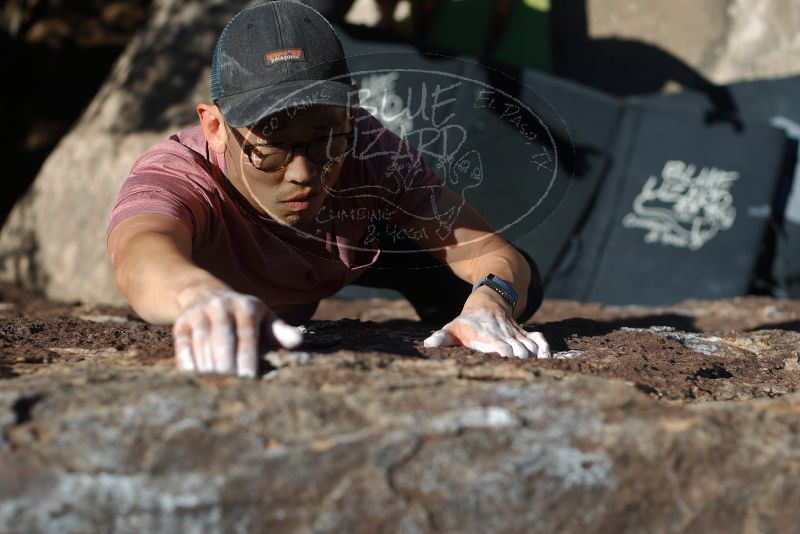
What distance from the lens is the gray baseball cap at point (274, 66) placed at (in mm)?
2029

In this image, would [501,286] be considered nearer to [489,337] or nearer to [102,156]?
[489,337]

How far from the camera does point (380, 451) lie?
4.85ft

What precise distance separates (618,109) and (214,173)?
284 cm

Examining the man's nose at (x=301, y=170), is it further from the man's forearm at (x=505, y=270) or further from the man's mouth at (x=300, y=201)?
the man's forearm at (x=505, y=270)

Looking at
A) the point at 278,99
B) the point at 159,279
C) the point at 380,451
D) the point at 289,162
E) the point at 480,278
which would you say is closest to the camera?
the point at 380,451

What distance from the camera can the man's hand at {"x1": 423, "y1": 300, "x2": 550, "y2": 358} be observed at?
2.02m

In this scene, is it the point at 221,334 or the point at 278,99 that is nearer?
the point at 221,334

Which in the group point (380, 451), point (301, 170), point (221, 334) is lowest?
point (380, 451)

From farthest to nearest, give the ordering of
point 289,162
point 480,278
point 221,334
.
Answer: point 480,278
point 289,162
point 221,334

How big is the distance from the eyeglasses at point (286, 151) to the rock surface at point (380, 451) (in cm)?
52

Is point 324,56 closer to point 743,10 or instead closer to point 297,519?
point 297,519

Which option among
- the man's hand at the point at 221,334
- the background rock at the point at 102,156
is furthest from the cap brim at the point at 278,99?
the background rock at the point at 102,156

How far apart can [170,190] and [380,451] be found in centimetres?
91

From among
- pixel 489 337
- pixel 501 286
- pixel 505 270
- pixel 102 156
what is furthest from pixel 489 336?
pixel 102 156
